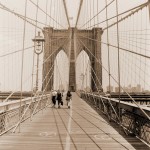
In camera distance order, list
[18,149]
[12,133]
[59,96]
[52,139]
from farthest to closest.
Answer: [59,96] < [12,133] < [52,139] < [18,149]

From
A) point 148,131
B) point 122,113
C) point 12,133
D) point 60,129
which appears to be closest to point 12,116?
point 12,133

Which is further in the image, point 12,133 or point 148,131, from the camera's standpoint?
point 12,133

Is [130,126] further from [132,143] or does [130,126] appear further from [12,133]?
[12,133]

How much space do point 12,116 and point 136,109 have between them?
3551 mm

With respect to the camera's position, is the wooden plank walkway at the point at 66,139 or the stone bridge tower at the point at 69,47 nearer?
the wooden plank walkway at the point at 66,139

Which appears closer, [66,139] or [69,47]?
[66,139]

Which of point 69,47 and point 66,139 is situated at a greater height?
point 69,47

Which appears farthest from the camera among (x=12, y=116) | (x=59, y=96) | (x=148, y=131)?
(x=59, y=96)

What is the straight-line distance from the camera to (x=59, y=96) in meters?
18.7

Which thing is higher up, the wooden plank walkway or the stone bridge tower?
the stone bridge tower

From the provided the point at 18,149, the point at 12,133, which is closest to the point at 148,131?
the point at 18,149

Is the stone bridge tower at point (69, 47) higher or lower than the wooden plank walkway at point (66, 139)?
higher

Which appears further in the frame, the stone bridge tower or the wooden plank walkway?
the stone bridge tower

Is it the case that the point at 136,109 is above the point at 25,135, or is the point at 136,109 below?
above
